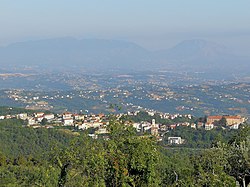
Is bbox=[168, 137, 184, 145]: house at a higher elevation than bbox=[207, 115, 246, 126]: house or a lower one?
lower

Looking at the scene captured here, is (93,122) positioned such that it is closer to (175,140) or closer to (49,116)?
(49,116)

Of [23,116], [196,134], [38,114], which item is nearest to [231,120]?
[196,134]

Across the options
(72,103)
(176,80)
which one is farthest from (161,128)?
(176,80)

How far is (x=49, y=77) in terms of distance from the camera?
499 ft

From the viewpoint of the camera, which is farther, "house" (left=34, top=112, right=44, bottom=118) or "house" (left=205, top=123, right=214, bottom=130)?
"house" (left=34, top=112, right=44, bottom=118)

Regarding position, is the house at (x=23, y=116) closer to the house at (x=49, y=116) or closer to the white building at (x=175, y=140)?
the house at (x=49, y=116)

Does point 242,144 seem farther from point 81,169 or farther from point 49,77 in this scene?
point 49,77

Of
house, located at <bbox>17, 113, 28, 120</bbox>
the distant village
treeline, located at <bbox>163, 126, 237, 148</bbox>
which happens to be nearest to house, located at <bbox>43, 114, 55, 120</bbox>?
the distant village

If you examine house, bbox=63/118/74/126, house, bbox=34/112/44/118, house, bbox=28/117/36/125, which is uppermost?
house, bbox=34/112/44/118

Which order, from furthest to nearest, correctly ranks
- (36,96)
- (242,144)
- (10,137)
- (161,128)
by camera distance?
(36,96) < (161,128) < (10,137) < (242,144)

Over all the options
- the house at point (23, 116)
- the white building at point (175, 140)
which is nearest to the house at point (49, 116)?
the house at point (23, 116)

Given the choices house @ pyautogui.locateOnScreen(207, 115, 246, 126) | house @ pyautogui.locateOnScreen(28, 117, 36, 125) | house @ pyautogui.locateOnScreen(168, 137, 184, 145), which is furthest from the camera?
house @ pyautogui.locateOnScreen(28, 117, 36, 125)

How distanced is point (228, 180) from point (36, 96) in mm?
88295

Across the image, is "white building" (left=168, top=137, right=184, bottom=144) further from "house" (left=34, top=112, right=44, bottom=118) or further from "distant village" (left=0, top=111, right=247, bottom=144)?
"house" (left=34, top=112, right=44, bottom=118)
